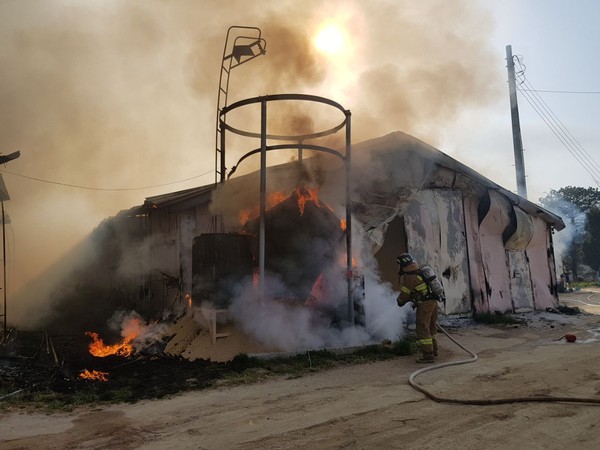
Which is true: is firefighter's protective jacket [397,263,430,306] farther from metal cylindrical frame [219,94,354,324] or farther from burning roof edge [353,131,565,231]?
burning roof edge [353,131,565,231]

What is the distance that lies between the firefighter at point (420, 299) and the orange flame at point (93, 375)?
473 cm

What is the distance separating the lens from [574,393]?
4684 millimetres

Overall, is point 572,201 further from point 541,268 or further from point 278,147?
point 278,147

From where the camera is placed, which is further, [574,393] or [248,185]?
[248,185]

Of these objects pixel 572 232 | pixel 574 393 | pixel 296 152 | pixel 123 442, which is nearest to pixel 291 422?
pixel 123 442

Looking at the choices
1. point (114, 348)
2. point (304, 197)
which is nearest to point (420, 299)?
point (304, 197)

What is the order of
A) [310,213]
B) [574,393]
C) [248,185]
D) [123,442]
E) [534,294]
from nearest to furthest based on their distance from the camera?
[123,442]
[574,393]
[310,213]
[248,185]
[534,294]

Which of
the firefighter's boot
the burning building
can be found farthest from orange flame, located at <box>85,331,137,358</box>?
the firefighter's boot

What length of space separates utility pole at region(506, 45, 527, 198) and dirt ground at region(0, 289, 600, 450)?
1774 cm

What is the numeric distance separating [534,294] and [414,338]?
8751 mm

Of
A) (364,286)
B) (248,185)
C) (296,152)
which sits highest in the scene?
(296,152)

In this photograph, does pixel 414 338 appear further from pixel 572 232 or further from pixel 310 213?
pixel 572 232

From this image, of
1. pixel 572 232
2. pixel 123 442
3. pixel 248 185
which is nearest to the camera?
pixel 123 442

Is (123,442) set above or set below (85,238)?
below
